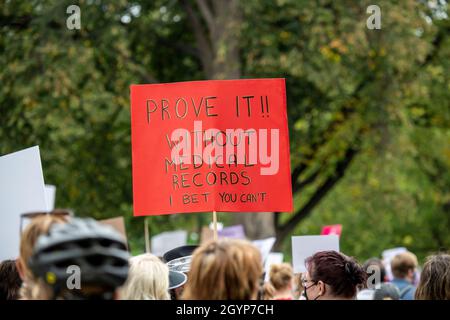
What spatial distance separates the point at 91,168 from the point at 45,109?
2920 mm

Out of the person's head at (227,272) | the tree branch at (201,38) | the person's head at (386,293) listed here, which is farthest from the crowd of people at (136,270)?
the tree branch at (201,38)

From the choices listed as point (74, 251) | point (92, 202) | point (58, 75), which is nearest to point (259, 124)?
point (74, 251)

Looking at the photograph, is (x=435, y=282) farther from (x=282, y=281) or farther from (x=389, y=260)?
(x=389, y=260)

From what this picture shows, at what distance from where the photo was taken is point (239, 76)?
15867mm

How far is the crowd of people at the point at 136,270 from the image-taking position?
239cm

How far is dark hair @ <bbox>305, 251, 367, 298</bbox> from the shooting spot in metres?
4.66

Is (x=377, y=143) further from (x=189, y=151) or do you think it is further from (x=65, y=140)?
(x=189, y=151)

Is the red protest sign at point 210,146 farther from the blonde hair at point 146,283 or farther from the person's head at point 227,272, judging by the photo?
the person's head at point 227,272

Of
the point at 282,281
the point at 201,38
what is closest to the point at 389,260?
the point at 201,38

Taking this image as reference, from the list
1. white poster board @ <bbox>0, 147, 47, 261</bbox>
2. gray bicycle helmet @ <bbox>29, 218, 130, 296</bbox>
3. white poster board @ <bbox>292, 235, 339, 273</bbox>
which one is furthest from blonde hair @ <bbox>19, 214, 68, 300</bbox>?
white poster board @ <bbox>292, 235, 339, 273</bbox>

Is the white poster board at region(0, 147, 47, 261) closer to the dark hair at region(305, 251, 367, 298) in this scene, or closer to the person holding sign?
the dark hair at region(305, 251, 367, 298)

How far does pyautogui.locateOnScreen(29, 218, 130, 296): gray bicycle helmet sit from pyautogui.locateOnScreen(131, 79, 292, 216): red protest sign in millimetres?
3187

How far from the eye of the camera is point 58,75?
14273mm
